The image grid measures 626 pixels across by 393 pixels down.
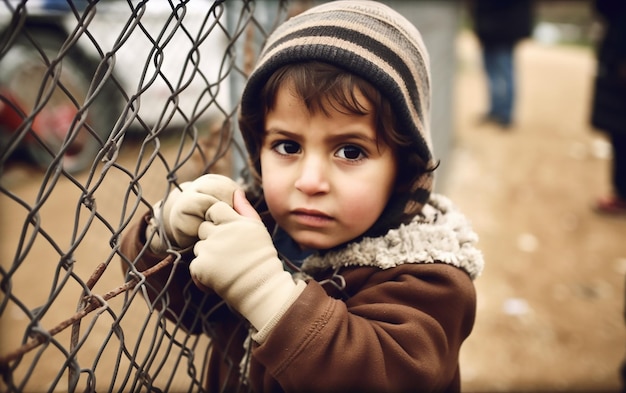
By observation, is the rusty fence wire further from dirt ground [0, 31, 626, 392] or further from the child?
the child

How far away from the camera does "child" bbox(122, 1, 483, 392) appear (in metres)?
1.07

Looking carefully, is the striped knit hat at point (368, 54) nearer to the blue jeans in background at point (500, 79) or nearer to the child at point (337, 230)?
the child at point (337, 230)

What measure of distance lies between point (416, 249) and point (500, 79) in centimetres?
610

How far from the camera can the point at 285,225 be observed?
1.28 meters

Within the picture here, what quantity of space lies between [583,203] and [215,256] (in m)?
4.56

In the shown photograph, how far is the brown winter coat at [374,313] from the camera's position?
1055mm

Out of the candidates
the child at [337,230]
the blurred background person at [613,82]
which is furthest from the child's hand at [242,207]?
the blurred background person at [613,82]

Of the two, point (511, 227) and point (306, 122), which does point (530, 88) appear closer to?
point (511, 227)

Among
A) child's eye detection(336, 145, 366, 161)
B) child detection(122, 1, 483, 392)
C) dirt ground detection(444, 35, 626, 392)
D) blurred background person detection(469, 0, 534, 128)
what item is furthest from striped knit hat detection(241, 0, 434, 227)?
blurred background person detection(469, 0, 534, 128)

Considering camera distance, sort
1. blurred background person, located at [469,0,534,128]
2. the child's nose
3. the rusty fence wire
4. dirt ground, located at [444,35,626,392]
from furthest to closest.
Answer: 1. blurred background person, located at [469,0,534,128]
2. dirt ground, located at [444,35,626,392]
3. the rusty fence wire
4. the child's nose

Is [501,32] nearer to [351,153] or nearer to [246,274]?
[351,153]

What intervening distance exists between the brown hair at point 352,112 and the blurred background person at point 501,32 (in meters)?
5.82

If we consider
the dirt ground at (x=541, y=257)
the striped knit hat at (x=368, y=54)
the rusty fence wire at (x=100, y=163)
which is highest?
the striped knit hat at (x=368, y=54)

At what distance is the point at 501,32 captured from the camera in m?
6.52
